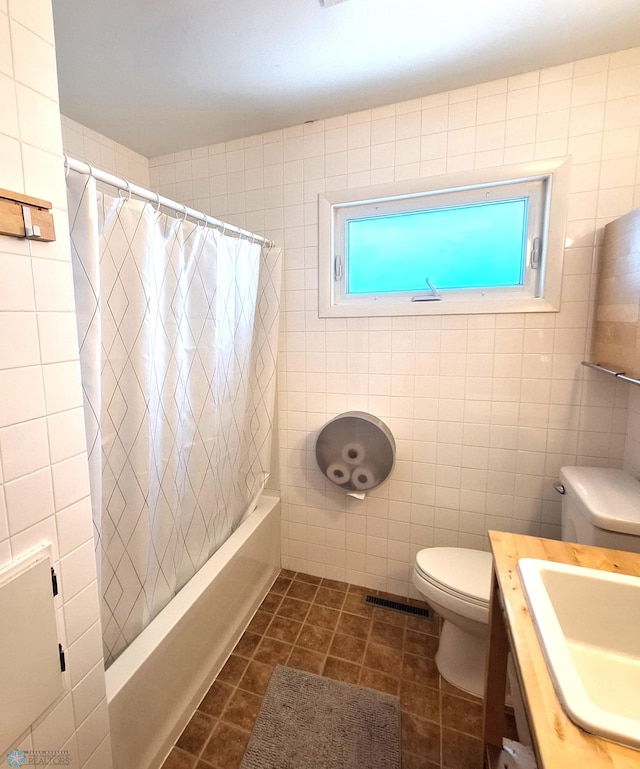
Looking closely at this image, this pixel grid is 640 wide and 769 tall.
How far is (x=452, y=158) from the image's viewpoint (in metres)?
1.59

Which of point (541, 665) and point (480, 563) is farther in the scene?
point (480, 563)

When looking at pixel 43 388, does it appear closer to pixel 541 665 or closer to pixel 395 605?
pixel 541 665

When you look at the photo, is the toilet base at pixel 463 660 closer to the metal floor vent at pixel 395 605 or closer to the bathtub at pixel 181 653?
the metal floor vent at pixel 395 605

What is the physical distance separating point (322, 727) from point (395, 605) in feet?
2.25

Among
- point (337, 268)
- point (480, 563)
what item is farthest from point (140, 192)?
point (480, 563)

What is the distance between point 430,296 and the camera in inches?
68.1

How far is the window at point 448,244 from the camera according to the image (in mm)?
1531

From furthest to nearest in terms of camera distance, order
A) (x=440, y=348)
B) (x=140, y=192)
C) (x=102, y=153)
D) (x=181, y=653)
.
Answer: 1. (x=102, y=153)
2. (x=440, y=348)
3. (x=181, y=653)
4. (x=140, y=192)

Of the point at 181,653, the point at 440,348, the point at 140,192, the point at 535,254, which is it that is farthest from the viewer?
the point at 440,348

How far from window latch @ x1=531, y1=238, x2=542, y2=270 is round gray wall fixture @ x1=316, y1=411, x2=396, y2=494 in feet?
3.12

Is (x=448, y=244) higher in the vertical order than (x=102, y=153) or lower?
lower

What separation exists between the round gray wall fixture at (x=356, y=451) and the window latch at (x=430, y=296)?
1.96ft

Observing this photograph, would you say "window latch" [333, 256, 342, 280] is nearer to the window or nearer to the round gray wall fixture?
the window

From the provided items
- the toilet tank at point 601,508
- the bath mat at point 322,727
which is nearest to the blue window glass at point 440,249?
the toilet tank at point 601,508
